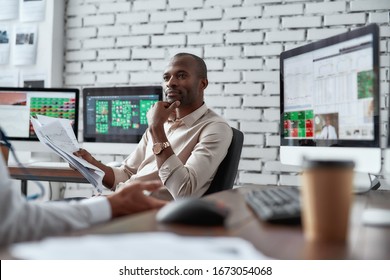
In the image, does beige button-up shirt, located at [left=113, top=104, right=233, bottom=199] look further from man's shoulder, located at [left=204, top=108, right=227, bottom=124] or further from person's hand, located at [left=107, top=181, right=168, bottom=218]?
person's hand, located at [left=107, top=181, right=168, bottom=218]

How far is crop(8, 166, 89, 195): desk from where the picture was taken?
7.76 ft

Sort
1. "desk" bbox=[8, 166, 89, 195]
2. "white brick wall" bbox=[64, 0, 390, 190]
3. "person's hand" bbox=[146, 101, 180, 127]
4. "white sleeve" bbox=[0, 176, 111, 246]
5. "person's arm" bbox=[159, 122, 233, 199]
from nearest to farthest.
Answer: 1. "white sleeve" bbox=[0, 176, 111, 246]
2. "person's arm" bbox=[159, 122, 233, 199]
3. "person's hand" bbox=[146, 101, 180, 127]
4. "desk" bbox=[8, 166, 89, 195]
5. "white brick wall" bbox=[64, 0, 390, 190]

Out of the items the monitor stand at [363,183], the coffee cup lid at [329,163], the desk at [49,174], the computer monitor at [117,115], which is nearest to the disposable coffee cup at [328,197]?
the coffee cup lid at [329,163]

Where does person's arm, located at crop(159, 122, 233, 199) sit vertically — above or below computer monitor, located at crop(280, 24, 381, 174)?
below

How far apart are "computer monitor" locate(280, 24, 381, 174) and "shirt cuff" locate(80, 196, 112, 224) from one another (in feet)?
1.59

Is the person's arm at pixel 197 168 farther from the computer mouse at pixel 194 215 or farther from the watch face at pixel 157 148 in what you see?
the computer mouse at pixel 194 215

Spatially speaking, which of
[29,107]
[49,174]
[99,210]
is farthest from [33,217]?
[29,107]

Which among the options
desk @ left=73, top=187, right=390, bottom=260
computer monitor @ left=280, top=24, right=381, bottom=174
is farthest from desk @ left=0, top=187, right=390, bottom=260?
computer monitor @ left=280, top=24, right=381, bottom=174

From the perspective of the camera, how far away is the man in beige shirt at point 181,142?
1.77 m

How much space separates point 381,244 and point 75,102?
229 cm

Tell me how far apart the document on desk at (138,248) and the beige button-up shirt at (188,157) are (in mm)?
1084

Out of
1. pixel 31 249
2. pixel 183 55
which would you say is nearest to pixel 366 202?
pixel 31 249

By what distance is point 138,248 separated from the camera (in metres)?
0.60
